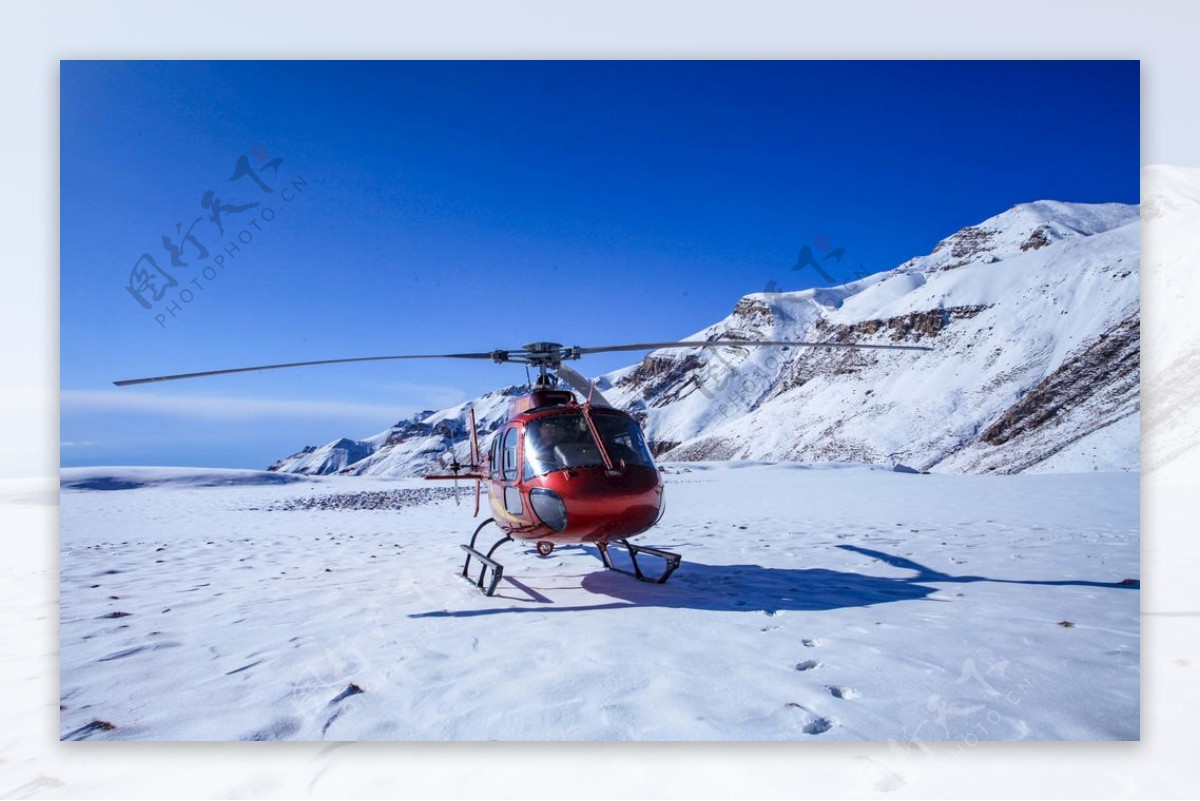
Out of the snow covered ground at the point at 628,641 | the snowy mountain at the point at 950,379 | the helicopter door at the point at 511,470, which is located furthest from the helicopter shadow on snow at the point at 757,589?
the snowy mountain at the point at 950,379

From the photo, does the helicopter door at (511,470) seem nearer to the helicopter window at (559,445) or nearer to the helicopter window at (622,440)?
the helicopter window at (559,445)

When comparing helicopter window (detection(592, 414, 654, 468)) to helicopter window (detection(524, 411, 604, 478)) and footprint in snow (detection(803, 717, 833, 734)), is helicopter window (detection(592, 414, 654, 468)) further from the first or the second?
footprint in snow (detection(803, 717, 833, 734))

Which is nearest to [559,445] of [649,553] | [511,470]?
[511,470]

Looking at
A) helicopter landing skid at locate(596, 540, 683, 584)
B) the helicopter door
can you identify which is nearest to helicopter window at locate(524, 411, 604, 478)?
the helicopter door

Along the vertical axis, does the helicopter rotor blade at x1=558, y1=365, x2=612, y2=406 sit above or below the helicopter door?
above

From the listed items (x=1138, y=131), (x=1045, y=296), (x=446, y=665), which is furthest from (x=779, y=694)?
(x=1045, y=296)

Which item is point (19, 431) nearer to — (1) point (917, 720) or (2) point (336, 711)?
(2) point (336, 711)

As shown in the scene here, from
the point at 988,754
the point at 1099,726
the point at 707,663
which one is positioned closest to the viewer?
the point at 1099,726

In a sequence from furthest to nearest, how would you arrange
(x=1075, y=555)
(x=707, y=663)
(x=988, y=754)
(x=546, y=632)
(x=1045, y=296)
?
(x=1045, y=296) → (x=1075, y=555) → (x=546, y=632) → (x=707, y=663) → (x=988, y=754)
